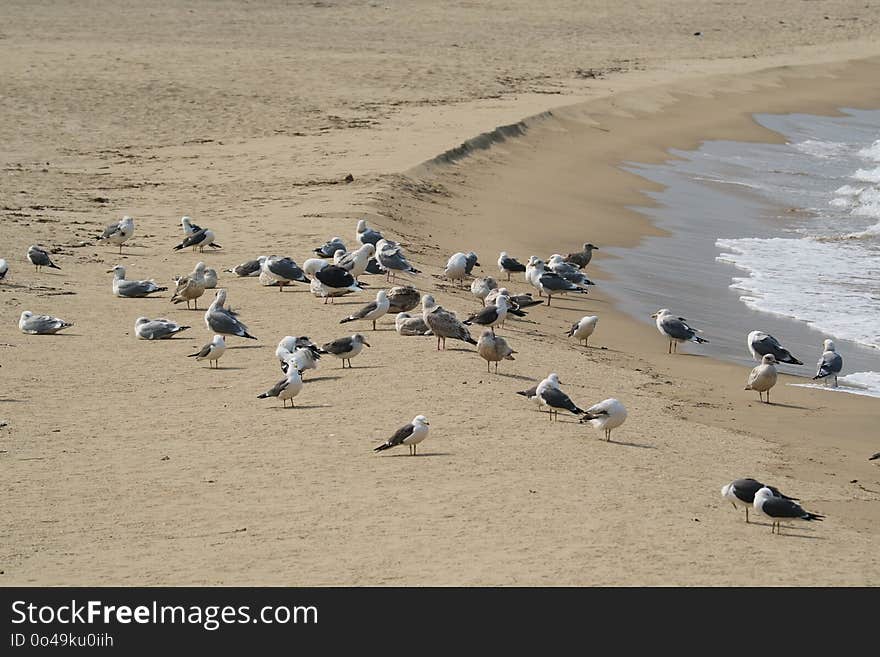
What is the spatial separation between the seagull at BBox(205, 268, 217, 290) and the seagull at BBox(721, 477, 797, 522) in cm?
832

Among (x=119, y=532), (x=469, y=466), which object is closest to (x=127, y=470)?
(x=119, y=532)

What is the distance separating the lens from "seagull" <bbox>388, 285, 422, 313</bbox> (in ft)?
50.5

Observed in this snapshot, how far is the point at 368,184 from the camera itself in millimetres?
23094

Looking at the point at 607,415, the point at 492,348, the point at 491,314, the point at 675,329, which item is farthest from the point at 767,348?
the point at 607,415

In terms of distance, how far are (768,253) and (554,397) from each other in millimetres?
11522

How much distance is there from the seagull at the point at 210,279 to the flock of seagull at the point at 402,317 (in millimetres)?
19

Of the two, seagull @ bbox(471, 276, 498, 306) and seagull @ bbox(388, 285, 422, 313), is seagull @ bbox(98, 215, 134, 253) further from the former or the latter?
seagull @ bbox(471, 276, 498, 306)

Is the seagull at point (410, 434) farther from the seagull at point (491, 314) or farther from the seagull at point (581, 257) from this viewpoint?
the seagull at point (581, 257)

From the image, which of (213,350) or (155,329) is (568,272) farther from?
(213,350)

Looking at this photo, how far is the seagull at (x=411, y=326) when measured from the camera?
14.6 metres

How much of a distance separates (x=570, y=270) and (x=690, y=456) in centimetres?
674

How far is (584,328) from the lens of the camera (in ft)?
50.6

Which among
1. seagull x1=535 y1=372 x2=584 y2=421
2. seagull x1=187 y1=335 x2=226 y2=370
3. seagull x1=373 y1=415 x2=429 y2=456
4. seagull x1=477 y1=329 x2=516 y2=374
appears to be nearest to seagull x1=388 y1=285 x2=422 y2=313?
seagull x1=477 y1=329 x2=516 y2=374

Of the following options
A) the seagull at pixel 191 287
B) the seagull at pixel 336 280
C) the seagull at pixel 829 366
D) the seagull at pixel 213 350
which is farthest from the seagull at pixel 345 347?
the seagull at pixel 829 366
